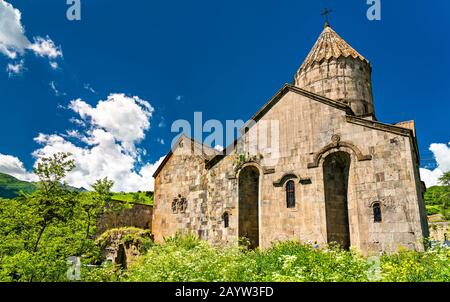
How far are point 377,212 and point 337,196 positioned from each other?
1.52m

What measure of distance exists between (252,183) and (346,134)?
4.46 meters

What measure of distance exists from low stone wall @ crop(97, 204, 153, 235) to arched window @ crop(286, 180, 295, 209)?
1154 centimetres

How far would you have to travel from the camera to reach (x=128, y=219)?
64.1ft

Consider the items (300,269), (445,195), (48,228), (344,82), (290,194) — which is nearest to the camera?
(300,269)

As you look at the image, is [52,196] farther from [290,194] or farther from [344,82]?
[344,82]

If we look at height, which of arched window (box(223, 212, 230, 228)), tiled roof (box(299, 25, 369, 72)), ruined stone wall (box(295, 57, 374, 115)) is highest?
tiled roof (box(299, 25, 369, 72))

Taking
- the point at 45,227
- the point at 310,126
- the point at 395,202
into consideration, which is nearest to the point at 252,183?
the point at 310,126

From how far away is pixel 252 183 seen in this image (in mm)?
13422

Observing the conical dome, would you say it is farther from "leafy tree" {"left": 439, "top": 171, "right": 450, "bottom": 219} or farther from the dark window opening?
"leafy tree" {"left": 439, "top": 171, "right": 450, "bottom": 219}

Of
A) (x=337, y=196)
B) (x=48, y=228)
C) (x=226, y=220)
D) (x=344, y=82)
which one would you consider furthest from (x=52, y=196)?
(x=344, y=82)

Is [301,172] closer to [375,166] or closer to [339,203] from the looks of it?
[339,203]

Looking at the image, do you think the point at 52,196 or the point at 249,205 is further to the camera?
the point at 249,205

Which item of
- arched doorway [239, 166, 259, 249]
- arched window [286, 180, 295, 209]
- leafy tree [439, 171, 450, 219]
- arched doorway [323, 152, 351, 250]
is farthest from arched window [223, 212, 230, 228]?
leafy tree [439, 171, 450, 219]

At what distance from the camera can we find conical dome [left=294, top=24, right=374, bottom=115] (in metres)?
15.2
